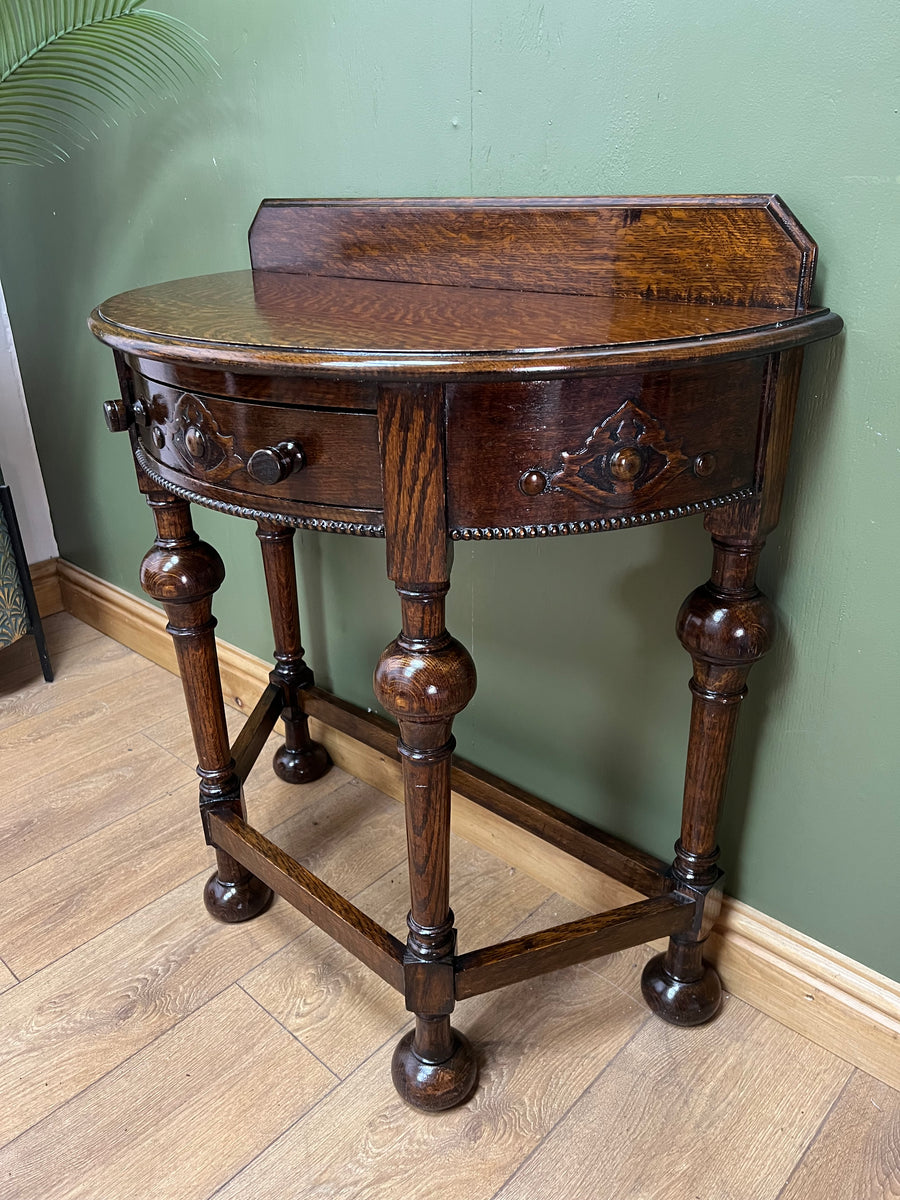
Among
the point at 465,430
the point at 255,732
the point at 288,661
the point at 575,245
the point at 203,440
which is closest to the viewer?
the point at 465,430

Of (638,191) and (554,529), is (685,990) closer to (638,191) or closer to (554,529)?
(554,529)

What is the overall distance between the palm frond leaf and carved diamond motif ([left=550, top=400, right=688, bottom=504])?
38.9 inches

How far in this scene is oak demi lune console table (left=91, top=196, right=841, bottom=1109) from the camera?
28.5 inches

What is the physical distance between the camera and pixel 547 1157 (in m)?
1.00

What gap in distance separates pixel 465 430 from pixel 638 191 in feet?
1.41

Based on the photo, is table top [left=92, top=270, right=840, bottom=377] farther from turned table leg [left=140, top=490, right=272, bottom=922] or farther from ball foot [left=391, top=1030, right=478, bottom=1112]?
ball foot [left=391, top=1030, right=478, bottom=1112]

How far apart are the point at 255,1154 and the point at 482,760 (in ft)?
2.04

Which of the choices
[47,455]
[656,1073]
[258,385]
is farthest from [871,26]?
[47,455]

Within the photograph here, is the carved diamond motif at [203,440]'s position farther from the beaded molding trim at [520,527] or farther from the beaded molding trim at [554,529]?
the beaded molding trim at [554,529]

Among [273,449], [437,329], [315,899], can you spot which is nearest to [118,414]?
[273,449]

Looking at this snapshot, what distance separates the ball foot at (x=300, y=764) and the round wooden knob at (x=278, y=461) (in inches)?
36.8

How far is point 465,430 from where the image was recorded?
0.72 metres

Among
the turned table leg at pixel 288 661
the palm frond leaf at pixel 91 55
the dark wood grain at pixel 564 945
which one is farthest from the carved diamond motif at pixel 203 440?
the palm frond leaf at pixel 91 55

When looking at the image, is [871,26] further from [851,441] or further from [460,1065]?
[460,1065]
